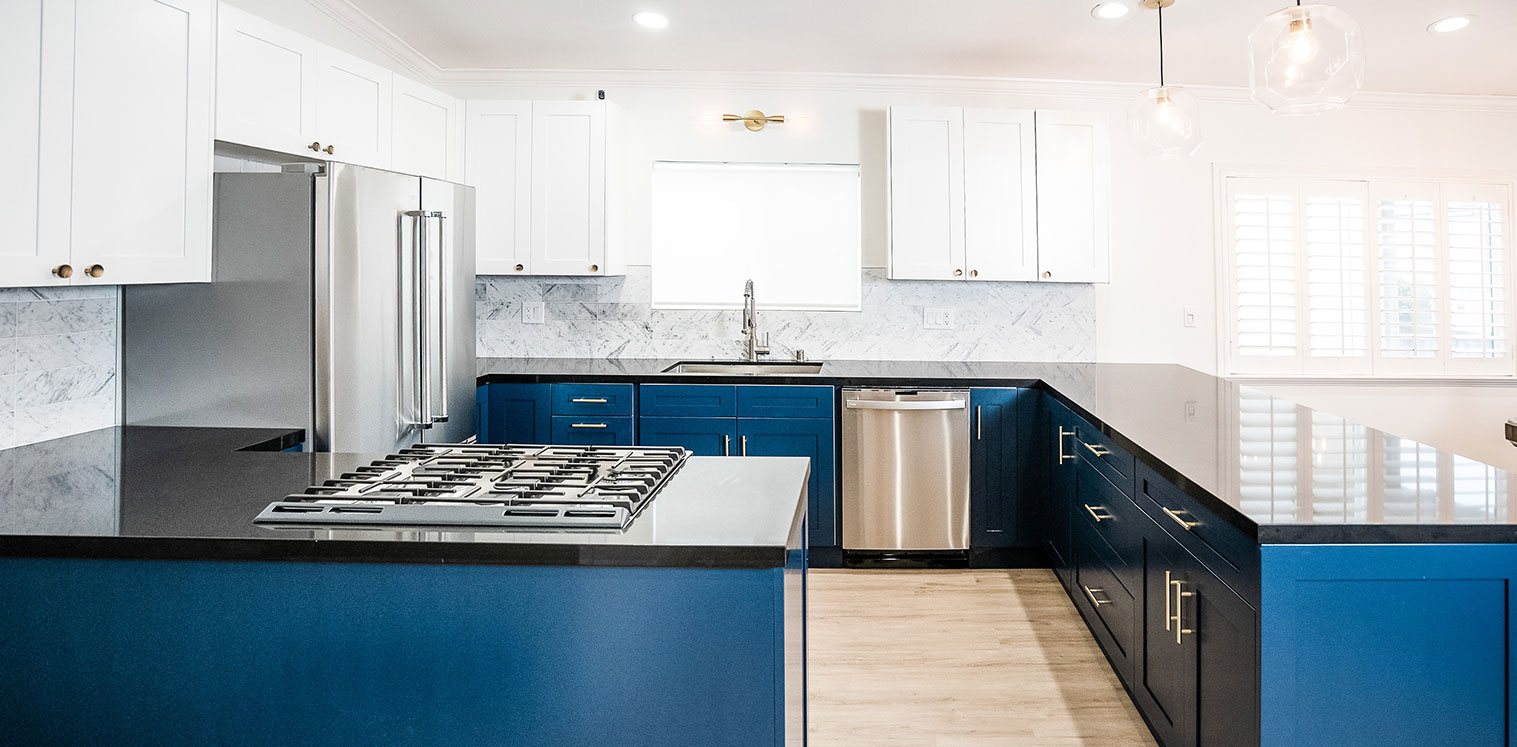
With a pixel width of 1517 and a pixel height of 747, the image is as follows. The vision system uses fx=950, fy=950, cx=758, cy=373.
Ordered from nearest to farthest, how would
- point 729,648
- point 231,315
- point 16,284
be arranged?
point 729,648 < point 16,284 < point 231,315

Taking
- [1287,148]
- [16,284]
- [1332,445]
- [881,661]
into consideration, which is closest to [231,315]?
[16,284]

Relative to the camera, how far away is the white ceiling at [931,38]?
3.76 m

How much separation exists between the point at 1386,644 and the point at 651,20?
132 inches

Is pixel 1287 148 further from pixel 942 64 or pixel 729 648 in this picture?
pixel 729 648

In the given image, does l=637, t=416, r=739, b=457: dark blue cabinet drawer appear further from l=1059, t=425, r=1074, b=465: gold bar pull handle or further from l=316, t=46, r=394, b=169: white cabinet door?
l=316, t=46, r=394, b=169: white cabinet door

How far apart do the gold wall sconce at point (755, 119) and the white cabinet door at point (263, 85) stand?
7.21 ft

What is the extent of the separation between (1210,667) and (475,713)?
1.53m

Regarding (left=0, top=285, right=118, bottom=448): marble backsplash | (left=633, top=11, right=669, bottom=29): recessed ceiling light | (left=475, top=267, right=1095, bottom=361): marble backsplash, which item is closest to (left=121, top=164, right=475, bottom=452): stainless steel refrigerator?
(left=0, top=285, right=118, bottom=448): marble backsplash

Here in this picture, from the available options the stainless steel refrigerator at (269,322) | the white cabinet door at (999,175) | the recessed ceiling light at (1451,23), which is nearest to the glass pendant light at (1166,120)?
the white cabinet door at (999,175)

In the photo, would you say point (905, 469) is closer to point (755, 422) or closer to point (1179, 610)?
point (755, 422)

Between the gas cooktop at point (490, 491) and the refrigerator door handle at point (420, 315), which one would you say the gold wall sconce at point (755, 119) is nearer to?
the refrigerator door handle at point (420, 315)

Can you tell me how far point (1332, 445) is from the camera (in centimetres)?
242

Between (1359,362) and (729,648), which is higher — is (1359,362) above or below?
above

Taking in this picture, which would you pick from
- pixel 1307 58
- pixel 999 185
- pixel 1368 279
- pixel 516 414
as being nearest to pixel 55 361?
pixel 516 414
